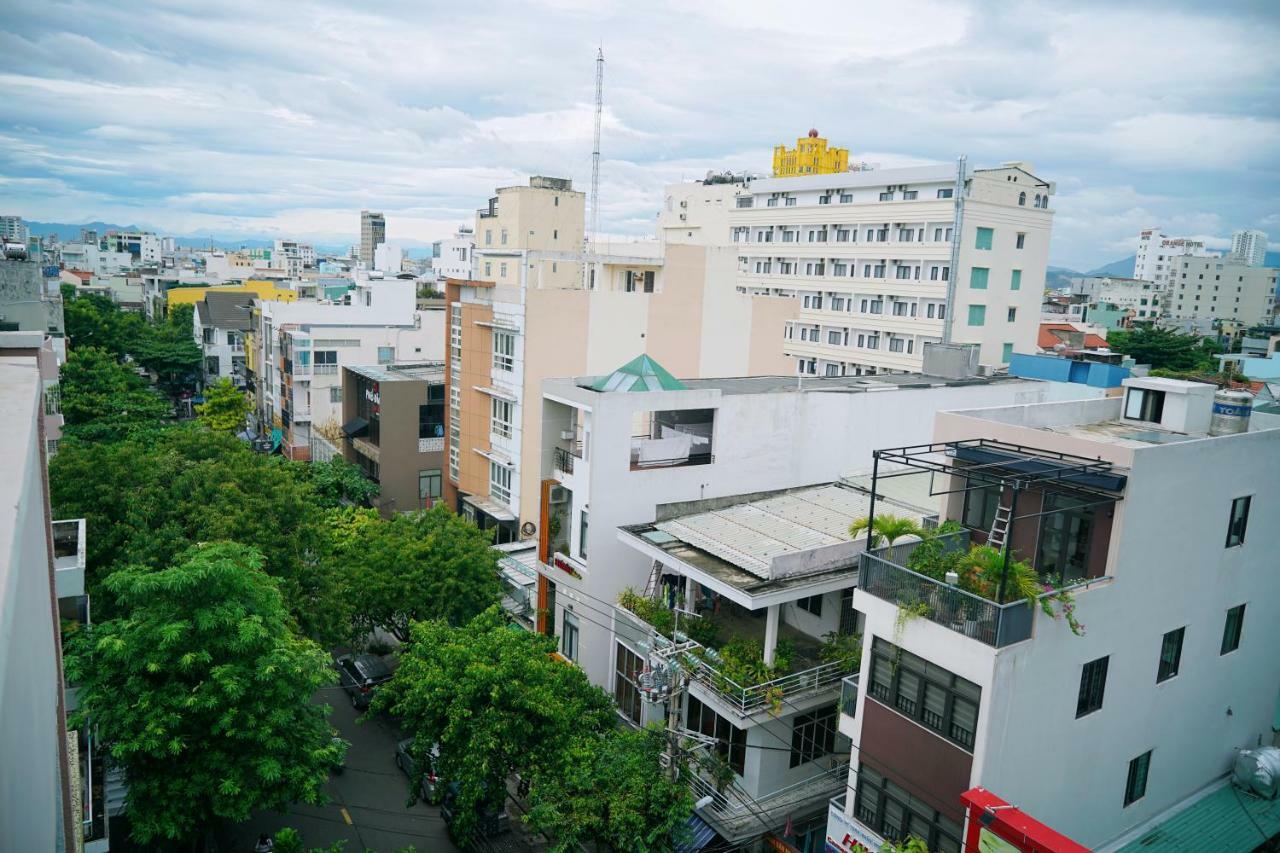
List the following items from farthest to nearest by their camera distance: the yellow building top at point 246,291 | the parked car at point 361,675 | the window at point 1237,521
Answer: the yellow building top at point 246,291 → the parked car at point 361,675 → the window at point 1237,521

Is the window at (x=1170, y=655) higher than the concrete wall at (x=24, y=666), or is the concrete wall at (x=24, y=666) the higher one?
the concrete wall at (x=24, y=666)

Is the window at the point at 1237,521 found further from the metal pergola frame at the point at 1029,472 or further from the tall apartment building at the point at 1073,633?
the metal pergola frame at the point at 1029,472

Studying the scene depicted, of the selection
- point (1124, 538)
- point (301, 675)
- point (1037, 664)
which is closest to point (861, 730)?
point (1037, 664)

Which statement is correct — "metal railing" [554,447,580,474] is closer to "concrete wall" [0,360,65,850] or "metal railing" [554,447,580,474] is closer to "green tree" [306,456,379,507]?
"concrete wall" [0,360,65,850]

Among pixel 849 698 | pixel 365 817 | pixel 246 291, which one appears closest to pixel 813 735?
pixel 849 698

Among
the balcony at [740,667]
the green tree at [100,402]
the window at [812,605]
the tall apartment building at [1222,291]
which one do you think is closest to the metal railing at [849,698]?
the balcony at [740,667]

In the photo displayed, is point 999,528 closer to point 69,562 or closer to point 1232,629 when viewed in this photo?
point 1232,629

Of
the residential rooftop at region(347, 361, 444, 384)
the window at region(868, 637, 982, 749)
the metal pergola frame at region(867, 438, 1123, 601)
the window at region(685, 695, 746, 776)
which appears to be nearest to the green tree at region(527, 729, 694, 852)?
the window at region(685, 695, 746, 776)
